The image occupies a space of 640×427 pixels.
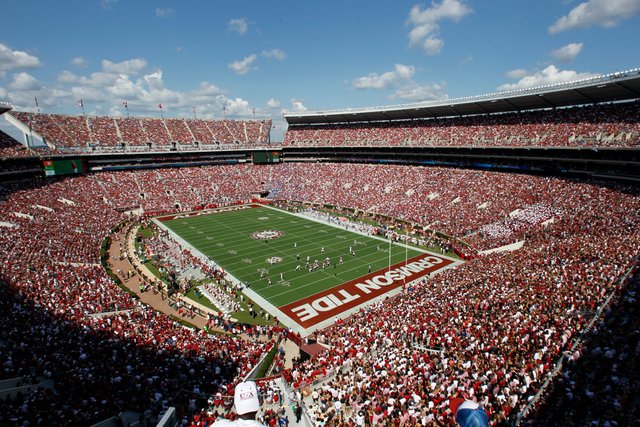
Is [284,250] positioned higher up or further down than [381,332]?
further down

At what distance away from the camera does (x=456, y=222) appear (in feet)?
113

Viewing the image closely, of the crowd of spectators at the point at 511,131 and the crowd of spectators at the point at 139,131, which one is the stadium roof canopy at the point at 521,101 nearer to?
the crowd of spectators at the point at 511,131

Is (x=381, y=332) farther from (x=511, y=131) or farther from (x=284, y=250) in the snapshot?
(x=511, y=131)

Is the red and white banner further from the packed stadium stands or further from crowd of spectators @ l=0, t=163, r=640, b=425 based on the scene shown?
the packed stadium stands

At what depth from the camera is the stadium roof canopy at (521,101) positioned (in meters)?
32.5

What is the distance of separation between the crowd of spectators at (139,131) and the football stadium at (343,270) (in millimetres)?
430

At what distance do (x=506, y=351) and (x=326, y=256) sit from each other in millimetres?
19919

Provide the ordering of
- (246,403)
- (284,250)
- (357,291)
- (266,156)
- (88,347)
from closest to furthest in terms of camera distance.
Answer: (246,403) → (88,347) → (357,291) → (284,250) → (266,156)

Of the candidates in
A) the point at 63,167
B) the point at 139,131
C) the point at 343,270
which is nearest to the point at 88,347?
the point at 343,270

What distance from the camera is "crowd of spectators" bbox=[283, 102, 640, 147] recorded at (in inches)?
1288

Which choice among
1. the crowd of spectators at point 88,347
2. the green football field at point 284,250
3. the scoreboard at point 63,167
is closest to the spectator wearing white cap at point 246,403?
the crowd of spectators at point 88,347

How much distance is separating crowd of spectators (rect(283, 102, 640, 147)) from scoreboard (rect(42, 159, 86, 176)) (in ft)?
115

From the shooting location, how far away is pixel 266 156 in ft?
222

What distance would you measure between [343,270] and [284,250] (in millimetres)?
Result: 6953
